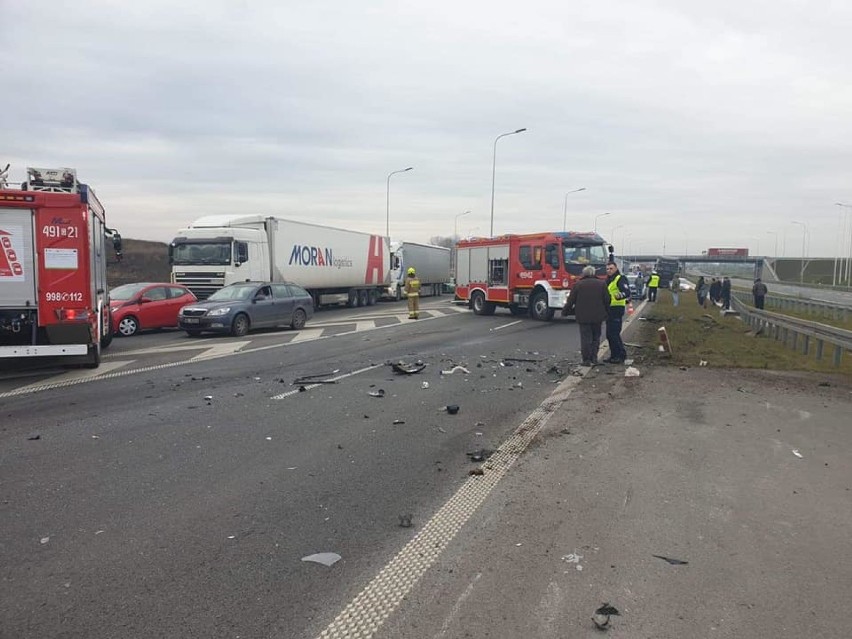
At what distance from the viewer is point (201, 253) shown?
22.2 metres

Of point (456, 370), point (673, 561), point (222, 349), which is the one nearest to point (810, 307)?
point (456, 370)

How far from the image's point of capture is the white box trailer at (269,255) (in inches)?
873

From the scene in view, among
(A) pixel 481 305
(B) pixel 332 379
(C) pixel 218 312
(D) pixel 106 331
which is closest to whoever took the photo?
(B) pixel 332 379

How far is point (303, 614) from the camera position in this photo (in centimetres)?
323

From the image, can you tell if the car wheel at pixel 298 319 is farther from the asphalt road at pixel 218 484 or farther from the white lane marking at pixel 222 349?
the asphalt road at pixel 218 484

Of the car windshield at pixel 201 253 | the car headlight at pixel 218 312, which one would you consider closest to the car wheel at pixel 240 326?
the car headlight at pixel 218 312

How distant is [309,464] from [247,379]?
4848 mm

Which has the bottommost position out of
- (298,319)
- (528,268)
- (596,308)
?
(298,319)

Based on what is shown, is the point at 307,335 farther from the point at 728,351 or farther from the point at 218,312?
the point at 728,351

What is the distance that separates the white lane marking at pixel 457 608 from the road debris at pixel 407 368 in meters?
7.17

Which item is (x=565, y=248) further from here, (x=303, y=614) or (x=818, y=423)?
(x=303, y=614)

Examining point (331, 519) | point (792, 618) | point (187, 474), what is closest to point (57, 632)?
point (331, 519)

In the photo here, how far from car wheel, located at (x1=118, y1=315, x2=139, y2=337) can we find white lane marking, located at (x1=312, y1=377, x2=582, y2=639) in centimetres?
→ 1413

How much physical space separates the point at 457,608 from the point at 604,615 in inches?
29.3
